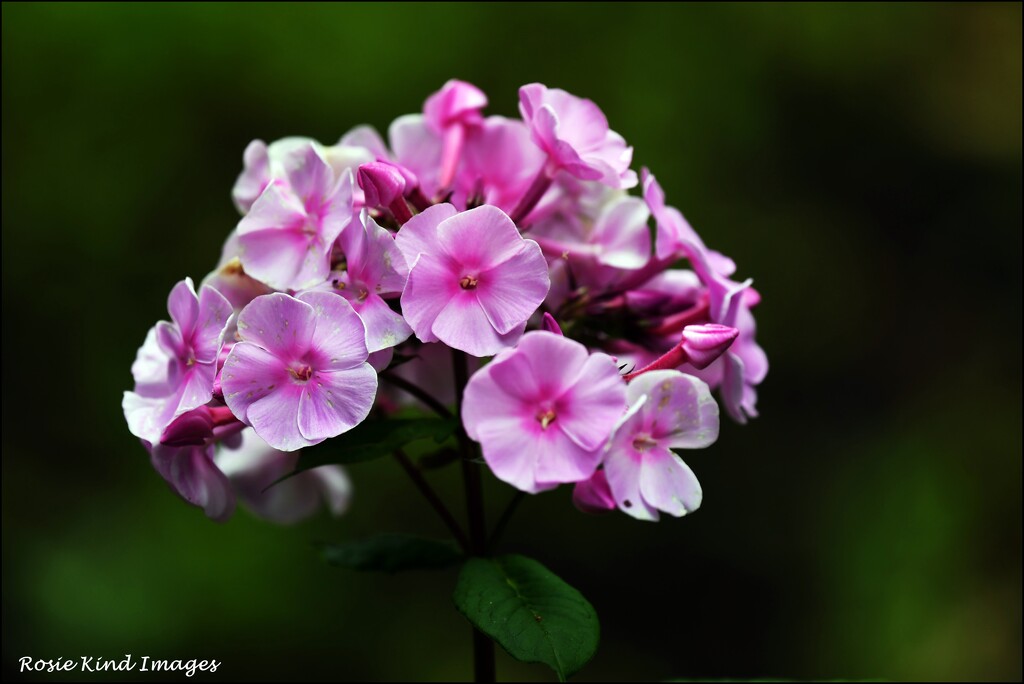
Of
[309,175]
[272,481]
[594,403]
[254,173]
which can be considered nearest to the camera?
[594,403]

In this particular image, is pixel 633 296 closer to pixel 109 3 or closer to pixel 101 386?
pixel 101 386

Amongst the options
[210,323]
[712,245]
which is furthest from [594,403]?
[712,245]

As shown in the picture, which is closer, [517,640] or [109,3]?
[517,640]

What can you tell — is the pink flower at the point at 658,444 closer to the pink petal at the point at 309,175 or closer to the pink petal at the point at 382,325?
the pink petal at the point at 382,325

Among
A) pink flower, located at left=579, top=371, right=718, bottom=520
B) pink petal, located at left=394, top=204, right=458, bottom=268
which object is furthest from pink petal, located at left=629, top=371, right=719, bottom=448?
pink petal, located at left=394, top=204, right=458, bottom=268

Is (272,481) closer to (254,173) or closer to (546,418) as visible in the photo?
(254,173)

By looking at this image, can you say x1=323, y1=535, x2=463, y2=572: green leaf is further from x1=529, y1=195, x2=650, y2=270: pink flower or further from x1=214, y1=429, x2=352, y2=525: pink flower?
x1=529, y1=195, x2=650, y2=270: pink flower

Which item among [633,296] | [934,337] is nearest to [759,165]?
[934,337]
